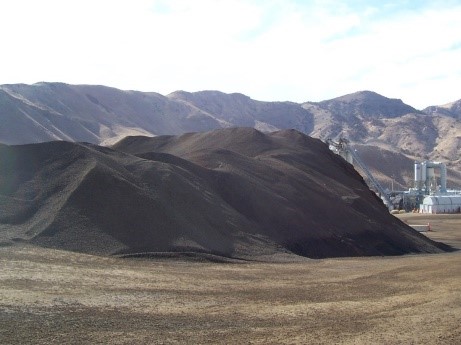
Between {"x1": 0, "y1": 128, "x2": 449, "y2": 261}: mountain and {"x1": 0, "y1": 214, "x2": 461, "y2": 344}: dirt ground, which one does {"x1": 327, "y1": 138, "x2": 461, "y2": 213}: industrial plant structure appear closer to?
{"x1": 0, "y1": 128, "x2": 449, "y2": 261}: mountain

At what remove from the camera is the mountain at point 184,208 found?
27.2m

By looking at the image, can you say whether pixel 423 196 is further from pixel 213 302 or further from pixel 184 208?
pixel 213 302

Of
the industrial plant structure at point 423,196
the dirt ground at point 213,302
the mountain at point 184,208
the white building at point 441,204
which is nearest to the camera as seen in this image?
the dirt ground at point 213,302

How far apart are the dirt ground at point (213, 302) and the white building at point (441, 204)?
63560 mm

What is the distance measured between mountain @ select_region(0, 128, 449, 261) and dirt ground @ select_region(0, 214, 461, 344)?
2.51 m

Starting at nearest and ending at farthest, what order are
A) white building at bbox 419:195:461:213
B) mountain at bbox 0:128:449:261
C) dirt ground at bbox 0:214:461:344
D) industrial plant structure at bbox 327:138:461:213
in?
dirt ground at bbox 0:214:461:344 < mountain at bbox 0:128:449:261 < industrial plant structure at bbox 327:138:461:213 < white building at bbox 419:195:461:213

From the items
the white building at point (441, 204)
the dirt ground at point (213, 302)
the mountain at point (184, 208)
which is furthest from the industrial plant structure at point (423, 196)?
the dirt ground at point (213, 302)

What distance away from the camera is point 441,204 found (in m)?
87.9

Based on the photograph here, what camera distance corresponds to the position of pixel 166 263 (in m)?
25.6

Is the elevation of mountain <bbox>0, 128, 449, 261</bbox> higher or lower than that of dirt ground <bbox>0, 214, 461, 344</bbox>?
higher

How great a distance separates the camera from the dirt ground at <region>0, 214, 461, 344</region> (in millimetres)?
14367

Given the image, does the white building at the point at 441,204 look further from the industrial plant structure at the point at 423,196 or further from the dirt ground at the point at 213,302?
the dirt ground at the point at 213,302

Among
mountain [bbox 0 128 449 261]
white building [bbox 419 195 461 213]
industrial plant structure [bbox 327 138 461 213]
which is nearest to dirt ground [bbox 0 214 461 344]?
mountain [bbox 0 128 449 261]

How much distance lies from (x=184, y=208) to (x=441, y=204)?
6537 centimetres
